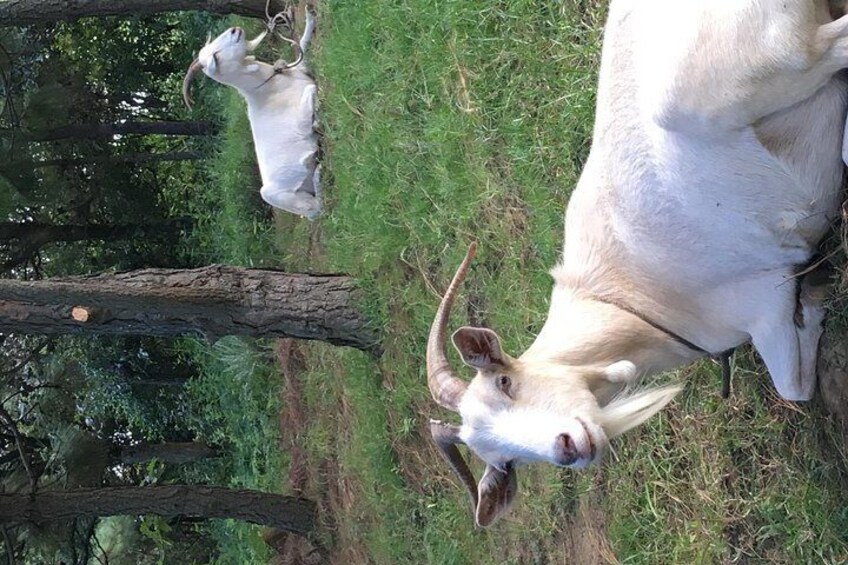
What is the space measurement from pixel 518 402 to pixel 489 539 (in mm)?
2976

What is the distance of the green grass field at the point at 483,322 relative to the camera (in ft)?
11.1

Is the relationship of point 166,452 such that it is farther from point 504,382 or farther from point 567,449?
point 567,449

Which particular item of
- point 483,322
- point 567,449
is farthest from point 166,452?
point 567,449

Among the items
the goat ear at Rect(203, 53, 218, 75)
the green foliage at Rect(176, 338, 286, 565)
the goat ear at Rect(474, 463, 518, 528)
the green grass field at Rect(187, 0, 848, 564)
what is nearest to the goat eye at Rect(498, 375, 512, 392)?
the goat ear at Rect(474, 463, 518, 528)

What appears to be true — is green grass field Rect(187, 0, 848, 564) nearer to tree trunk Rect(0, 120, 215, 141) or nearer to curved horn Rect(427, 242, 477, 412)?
curved horn Rect(427, 242, 477, 412)

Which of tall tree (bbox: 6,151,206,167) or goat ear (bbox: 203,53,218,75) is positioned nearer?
goat ear (bbox: 203,53,218,75)

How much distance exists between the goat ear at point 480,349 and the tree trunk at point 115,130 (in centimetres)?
740

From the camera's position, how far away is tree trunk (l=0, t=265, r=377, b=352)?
192 inches

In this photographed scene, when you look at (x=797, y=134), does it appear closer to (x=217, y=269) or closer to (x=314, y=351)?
(x=217, y=269)

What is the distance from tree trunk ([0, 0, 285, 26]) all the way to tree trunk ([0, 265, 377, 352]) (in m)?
2.66

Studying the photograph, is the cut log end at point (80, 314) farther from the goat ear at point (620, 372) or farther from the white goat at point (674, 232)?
the goat ear at point (620, 372)

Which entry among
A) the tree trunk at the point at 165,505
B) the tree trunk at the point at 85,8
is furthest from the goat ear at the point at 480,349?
the tree trunk at the point at 85,8

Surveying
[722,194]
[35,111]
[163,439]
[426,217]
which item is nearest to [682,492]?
[722,194]

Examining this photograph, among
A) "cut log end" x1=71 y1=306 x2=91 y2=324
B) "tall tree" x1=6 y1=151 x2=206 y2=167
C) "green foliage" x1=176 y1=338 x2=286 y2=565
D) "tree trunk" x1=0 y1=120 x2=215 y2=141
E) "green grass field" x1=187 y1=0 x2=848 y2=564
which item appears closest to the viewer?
"green grass field" x1=187 y1=0 x2=848 y2=564
